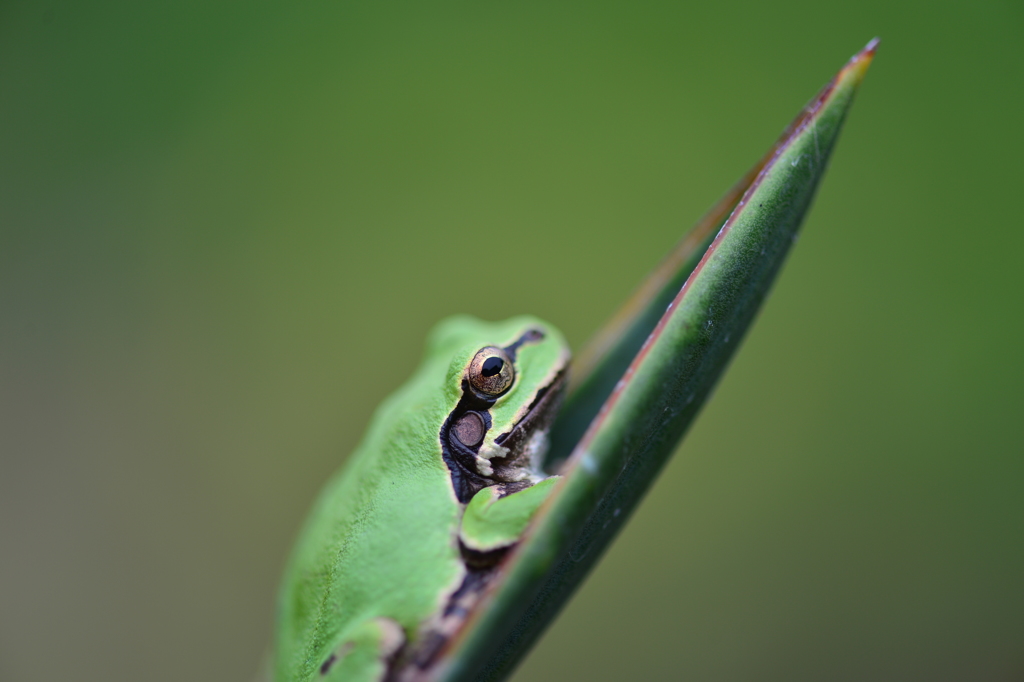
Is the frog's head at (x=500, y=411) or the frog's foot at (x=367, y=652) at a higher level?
the frog's head at (x=500, y=411)

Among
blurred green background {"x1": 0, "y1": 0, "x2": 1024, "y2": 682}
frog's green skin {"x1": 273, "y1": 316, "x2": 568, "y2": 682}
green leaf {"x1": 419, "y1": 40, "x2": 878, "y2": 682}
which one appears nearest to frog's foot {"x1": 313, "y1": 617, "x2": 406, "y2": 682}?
frog's green skin {"x1": 273, "y1": 316, "x2": 568, "y2": 682}

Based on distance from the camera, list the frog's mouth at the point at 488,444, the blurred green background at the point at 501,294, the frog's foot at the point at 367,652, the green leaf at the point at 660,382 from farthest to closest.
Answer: the blurred green background at the point at 501,294
the frog's mouth at the point at 488,444
the frog's foot at the point at 367,652
the green leaf at the point at 660,382

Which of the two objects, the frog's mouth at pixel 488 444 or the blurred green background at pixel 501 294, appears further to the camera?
the blurred green background at pixel 501 294

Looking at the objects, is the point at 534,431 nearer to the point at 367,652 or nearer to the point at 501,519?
the point at 501,519

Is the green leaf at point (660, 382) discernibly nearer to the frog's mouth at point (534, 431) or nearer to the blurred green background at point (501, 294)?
the frog's mouth at point (534, 431)

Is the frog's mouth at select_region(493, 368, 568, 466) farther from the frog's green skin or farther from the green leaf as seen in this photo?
the green leaf

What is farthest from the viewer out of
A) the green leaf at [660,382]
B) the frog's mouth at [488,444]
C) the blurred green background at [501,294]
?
the blurred green background at [501,294]

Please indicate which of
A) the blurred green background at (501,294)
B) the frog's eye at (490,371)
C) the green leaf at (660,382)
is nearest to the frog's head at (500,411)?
the frog's eye at (490,371)

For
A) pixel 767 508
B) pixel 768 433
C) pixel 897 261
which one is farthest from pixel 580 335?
pixel 897 261
